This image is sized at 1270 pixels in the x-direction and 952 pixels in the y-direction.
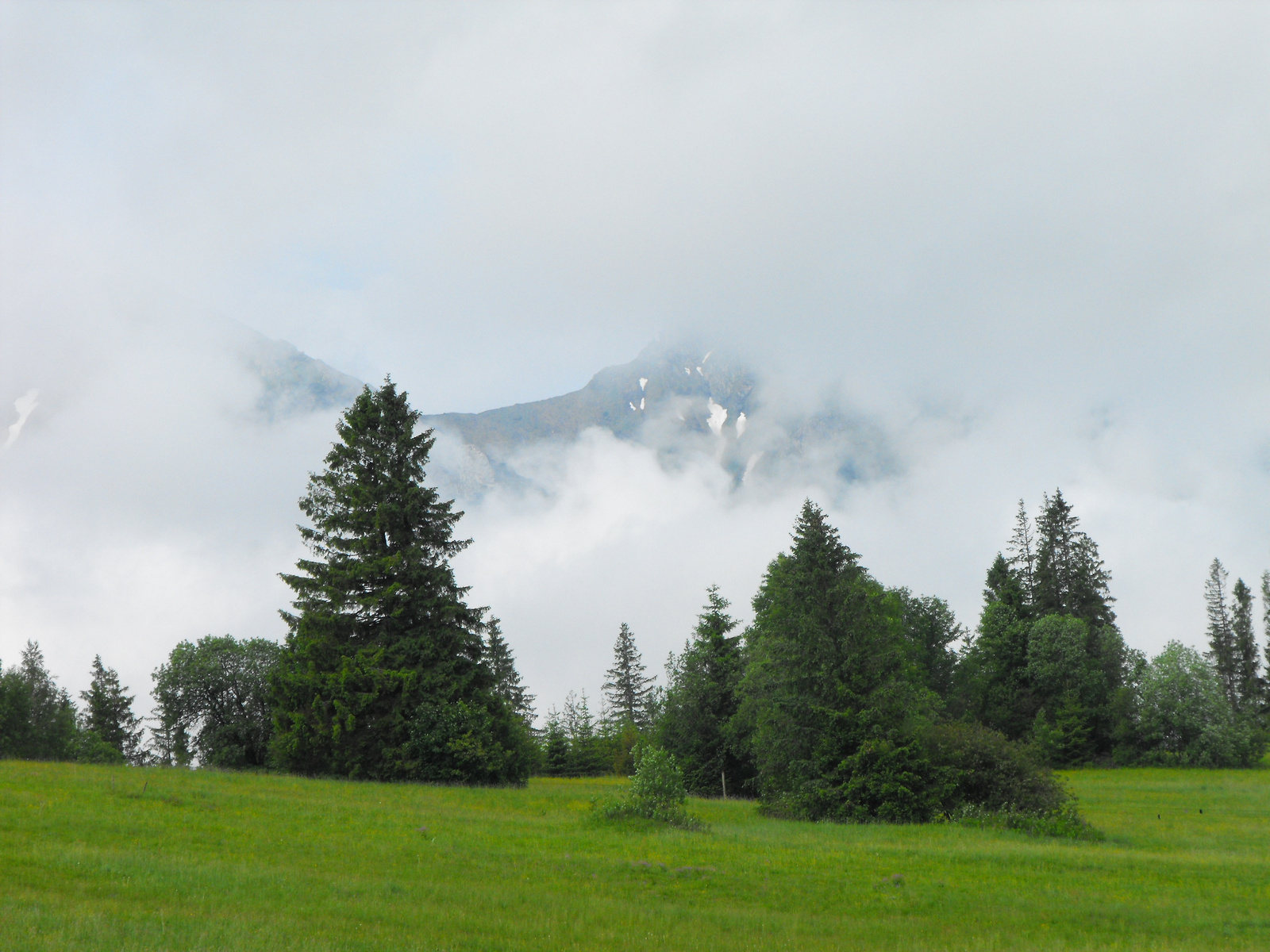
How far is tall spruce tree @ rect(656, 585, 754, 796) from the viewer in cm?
4897

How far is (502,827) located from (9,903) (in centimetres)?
1325

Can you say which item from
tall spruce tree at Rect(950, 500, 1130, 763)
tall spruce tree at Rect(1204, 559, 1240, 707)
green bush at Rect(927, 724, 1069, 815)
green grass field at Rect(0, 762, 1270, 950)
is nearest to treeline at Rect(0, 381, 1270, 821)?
green bush at Rect(927, 724, 1069, 815)

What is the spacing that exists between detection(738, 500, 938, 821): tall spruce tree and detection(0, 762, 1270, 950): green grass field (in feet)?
11.5

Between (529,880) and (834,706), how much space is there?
19.4 metres

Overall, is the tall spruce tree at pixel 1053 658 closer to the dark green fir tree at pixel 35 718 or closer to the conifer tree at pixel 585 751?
the conifer tree at pixel 585 751

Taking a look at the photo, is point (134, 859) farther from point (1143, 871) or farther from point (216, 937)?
point (1143, 871)

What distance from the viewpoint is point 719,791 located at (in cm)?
4862

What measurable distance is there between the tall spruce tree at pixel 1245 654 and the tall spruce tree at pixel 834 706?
95462 millimetres

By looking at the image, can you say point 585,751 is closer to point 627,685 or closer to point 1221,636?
point 627,685

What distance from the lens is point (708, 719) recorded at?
49.2m

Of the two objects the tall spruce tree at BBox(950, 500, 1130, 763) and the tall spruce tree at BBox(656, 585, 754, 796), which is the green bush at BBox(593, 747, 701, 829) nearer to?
the tall spruce tree at BBox(656, 585, 754, 796)

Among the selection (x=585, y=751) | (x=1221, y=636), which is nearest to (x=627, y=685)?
(x=585, y=751)

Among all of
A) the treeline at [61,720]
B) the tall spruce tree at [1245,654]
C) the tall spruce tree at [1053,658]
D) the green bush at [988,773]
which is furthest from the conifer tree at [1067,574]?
the treeline at [61,720]

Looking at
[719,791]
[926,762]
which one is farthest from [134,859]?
[719,791]
